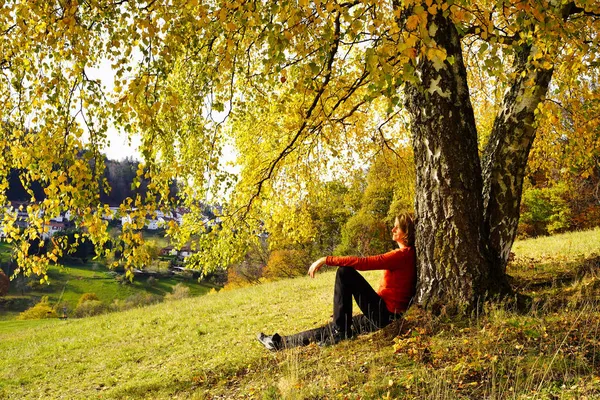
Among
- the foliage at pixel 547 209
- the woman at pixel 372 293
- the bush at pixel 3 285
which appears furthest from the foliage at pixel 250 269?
the bush at pixel 3 285

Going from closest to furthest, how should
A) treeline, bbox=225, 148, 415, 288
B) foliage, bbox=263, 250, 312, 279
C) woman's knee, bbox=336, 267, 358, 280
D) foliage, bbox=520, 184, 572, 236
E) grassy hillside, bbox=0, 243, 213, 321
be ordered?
woman's knee, bbox=336, 267, 358, 280 → treeline, bbox=225, 148, 415, 288 → foliage, bbox=520, 184, 572, 236 → foliage, bbox=263, 250, 312, 279 → grassy hillside, bbox=0, 243, 213, 321

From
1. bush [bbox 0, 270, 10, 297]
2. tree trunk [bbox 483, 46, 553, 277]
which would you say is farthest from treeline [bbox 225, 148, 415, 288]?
bush [bbox 0, 270, 10, 297]

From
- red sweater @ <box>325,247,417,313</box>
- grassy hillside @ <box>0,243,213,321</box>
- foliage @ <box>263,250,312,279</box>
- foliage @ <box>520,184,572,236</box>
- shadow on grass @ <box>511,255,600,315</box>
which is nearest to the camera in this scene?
shadow on grass @ <box>511,255,600,315</box>

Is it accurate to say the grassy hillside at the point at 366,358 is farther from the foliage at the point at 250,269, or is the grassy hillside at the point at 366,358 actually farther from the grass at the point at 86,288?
the grass at the point at 86,288

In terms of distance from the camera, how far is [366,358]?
198 inches

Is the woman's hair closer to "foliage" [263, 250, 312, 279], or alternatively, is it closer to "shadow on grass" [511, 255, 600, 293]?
"shadow on grass" [511, 255, 600, 293]

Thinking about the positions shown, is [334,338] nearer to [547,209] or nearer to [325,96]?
[325,96]

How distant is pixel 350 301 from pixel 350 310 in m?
0.14

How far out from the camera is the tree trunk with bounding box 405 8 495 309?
5512mm

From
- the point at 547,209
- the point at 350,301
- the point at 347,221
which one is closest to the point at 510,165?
the point at 350,301

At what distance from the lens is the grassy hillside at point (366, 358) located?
399 cm

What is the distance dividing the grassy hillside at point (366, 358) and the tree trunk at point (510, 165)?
1.03 metres

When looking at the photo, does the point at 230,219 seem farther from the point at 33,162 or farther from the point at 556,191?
the point at 556,191

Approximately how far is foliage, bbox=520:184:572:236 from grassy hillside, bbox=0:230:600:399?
20849 mm
